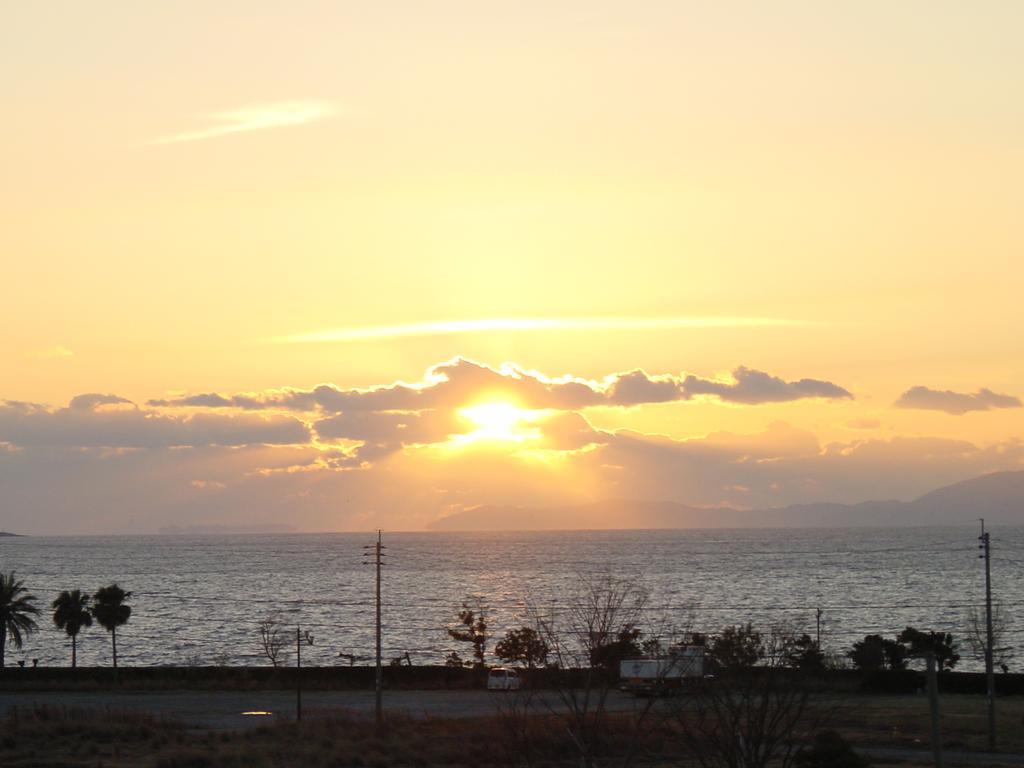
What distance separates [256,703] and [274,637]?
4056 cm

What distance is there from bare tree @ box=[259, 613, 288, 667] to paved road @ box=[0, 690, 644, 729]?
45.7ft

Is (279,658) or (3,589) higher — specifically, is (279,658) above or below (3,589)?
below

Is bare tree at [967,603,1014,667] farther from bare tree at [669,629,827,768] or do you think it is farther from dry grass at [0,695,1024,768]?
bare tree at [669,629,827,768]

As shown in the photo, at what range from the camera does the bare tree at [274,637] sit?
9579 cm

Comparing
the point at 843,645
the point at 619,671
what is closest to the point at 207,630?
the point at 843,645

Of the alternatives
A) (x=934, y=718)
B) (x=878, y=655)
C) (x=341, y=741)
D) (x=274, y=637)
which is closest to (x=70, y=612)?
(x=274, y=637)

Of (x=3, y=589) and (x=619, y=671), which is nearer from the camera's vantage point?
(x=619, y=671)

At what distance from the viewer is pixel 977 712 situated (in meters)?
60.4

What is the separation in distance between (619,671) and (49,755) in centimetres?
3205

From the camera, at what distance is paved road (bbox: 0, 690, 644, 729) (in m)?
62.8

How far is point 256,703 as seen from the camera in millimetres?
70188

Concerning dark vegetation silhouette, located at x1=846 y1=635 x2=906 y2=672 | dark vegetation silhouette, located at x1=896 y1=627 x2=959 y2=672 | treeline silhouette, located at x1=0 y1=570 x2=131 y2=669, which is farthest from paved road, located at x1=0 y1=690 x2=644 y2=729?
dark vegetation silhouette, located at x1=896 y1=627 x2=959 y2=672

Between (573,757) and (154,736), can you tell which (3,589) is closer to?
(154,736)

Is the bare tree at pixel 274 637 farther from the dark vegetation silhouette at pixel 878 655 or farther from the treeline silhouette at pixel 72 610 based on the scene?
the dark vegetation silhouette at pixel 878 655
